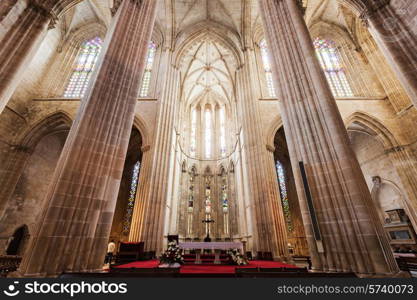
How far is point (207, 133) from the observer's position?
23.3 meters

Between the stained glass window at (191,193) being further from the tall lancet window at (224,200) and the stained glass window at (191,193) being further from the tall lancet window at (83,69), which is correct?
the tall lancet window at (83,69)

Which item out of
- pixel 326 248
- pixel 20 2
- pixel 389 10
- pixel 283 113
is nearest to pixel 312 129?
pixel 283 113

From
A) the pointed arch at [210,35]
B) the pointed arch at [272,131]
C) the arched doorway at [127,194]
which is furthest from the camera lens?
the arched doorway at [127,194]

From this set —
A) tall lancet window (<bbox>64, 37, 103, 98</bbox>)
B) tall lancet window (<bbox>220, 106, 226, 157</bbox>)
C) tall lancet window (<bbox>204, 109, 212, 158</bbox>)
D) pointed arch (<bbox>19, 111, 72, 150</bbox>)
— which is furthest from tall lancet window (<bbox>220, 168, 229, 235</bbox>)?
tall lancet window (<bbox>64, 37, 103, 98</bbox>)

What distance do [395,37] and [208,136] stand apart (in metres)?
18.1

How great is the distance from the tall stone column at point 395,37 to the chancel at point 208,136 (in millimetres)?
49

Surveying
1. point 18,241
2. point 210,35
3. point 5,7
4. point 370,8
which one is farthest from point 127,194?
point 370,8

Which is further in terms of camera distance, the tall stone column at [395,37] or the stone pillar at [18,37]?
the tall stone column at [395,37]

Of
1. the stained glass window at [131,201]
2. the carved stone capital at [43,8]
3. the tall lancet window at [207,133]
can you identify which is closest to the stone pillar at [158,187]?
the carved stone capital at [43,8]

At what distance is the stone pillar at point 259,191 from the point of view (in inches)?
370

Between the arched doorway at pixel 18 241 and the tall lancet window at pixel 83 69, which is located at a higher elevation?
the tall lancet window at pixel 83 69

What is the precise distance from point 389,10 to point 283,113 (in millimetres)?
5931

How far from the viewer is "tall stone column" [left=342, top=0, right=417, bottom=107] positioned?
620cm

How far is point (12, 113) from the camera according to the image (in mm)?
10844
